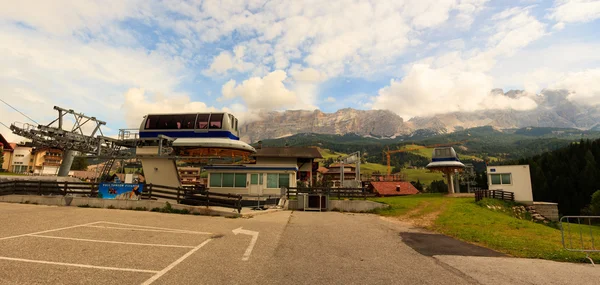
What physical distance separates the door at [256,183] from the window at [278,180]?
0.93 m

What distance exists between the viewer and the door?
1182 inches

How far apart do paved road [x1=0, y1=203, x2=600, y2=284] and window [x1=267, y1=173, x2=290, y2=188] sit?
59.7ft

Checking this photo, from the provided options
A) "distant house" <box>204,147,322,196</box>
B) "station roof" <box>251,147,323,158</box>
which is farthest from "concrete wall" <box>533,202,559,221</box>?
"station roof" <box>251,147,323,158</box>

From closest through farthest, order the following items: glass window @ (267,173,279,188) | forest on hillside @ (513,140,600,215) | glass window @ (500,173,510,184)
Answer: glass window @ (267,173,279,188) → glass window @ (500,173,510,184) → forest on hillside @ (513,140,600,215)

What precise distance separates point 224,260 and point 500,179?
40.3m

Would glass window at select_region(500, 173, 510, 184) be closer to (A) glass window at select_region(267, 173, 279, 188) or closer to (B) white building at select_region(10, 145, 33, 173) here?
(A) glass window at select_region(267, 173, 279, 188)

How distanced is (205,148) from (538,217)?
37825 mm

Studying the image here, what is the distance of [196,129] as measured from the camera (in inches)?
947

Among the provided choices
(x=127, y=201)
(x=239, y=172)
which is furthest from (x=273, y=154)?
(x=127, y=201)

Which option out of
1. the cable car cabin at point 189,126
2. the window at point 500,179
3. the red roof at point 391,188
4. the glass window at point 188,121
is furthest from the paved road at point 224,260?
the red roof at point 391,188

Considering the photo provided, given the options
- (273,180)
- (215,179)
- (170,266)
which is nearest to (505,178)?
(273,180)

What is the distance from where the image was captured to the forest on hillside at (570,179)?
63875mm

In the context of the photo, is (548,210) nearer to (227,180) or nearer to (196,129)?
(227,180)

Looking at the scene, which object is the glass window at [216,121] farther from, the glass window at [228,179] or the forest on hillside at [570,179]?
the forest on hillside at [570,179]
